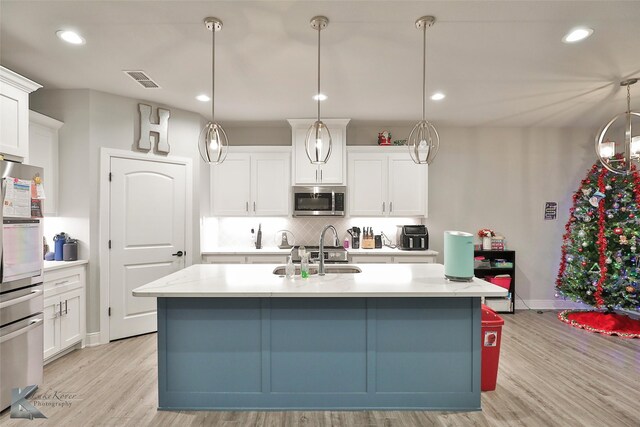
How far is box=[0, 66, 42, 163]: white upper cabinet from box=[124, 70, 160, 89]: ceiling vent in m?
0.75

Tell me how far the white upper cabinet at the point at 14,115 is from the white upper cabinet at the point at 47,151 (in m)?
0.48

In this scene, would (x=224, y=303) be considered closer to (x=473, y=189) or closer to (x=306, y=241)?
(x=306, y=241)

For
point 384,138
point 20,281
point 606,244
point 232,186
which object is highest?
point 384,138

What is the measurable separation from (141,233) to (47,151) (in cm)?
118

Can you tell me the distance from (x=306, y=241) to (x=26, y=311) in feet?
10.1

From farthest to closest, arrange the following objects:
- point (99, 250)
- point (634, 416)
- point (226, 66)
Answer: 1. point (99, 250)
2. point (226, 66)
3. point (634, 416)

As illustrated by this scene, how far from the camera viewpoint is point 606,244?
3.98 m

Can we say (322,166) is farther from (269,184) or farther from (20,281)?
(20,281)

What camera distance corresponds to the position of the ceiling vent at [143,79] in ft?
10.1

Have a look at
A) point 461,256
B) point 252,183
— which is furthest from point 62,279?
point 461,256

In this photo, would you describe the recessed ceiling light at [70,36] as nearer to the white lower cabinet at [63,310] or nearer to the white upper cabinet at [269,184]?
the white lower cabinet at [63,310]

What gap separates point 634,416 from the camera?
228 centimetres

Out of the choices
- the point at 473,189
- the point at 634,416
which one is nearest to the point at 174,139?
the point at 473,189

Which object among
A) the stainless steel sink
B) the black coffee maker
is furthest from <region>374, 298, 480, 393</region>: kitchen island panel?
the black coffee maker
